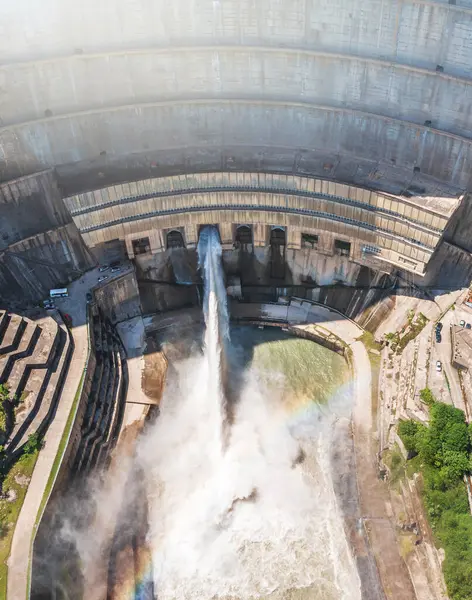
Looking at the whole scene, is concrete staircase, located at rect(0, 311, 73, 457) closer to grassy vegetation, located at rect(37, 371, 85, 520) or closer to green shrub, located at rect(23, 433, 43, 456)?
green shrub, located at rect(23, 433, 43, 456)

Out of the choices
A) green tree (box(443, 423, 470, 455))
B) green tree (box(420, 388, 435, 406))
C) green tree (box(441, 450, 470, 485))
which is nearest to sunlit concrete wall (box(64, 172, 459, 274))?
green tree (box(420, 388, 435, 406))

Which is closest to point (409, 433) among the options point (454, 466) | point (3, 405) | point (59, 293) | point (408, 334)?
point (454, 466)

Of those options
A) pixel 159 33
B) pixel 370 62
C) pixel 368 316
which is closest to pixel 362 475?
pixel 368 316

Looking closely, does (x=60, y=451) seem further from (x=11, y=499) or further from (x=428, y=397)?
(x=428, y=397)

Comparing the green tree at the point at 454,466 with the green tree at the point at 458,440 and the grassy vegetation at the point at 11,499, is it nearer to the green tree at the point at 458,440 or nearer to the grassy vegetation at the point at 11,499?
the green tree at the point at 458,440

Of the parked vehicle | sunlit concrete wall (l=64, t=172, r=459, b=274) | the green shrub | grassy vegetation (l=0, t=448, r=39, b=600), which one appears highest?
sunlit concrete wall (l=64, t=172, r=459, b=274)

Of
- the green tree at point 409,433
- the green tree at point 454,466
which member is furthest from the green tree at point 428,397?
the green tree at point 454,466
